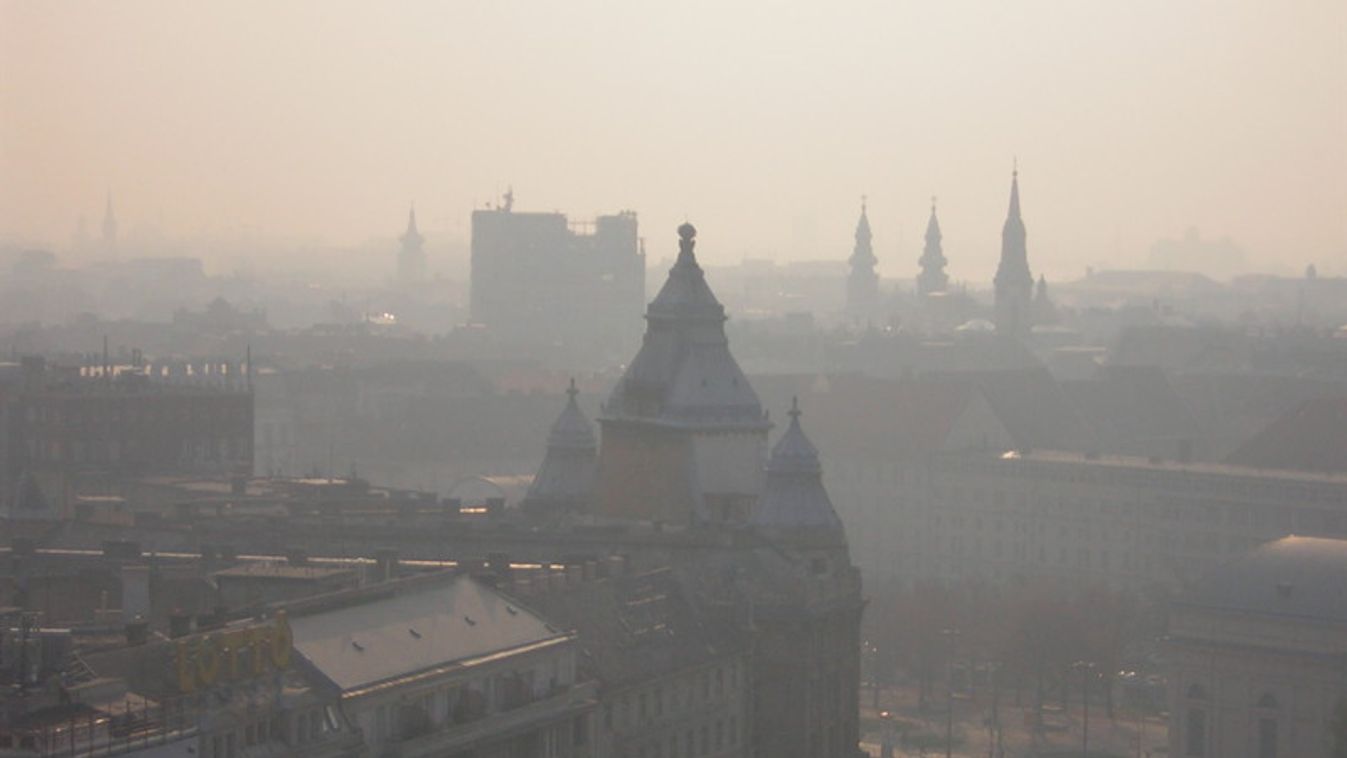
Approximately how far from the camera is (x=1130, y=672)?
348 ft

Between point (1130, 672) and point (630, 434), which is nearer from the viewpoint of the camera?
point (630, 434)

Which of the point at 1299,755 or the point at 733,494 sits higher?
the point at 733,494

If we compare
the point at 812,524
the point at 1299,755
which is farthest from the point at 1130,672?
the point at 812,524

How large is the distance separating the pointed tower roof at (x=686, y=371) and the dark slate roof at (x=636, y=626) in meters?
7.99

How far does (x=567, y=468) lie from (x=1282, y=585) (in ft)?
59.4

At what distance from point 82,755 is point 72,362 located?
10764cm

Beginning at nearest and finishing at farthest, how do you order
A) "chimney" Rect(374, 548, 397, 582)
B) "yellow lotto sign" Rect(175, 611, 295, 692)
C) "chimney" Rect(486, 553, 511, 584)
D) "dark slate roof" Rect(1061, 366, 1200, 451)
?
1. "yellow lotto sign" Rect(175, 611, 295, 692)
2. "chimney" Rect(486, 553, 511, 584)
3. "chimney" Rect(374, 548, 397, 582)
4. "dark slate roof" Rect(1061, 366, 1200, 451)

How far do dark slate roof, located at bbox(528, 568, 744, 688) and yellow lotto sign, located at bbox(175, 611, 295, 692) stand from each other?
12.5m

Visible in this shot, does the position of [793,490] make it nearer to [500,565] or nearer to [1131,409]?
[500,565]

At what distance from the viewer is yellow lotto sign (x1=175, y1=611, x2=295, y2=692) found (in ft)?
165

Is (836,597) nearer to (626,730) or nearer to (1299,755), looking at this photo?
(626,730)

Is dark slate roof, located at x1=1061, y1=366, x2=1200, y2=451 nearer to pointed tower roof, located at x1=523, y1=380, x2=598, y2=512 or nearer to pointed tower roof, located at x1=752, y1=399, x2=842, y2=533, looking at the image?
pointed tower roof, located at x1=523, y1=380, x2=598, y2=512

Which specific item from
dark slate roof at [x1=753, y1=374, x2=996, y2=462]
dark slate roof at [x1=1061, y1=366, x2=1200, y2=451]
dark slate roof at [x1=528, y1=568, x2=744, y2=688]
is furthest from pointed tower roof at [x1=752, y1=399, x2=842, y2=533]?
dark slate roof at [x1=1061, y1=366, x2=1200, y2=451]

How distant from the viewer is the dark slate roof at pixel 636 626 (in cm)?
6556
